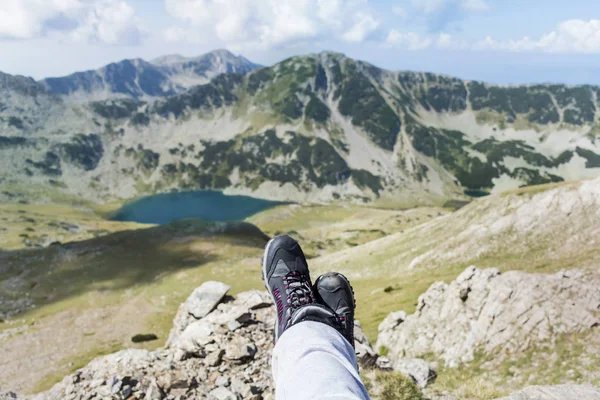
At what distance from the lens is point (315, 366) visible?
466 centimetres

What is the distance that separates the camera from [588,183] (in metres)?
43.0

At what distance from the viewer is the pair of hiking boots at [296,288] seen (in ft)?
26.9

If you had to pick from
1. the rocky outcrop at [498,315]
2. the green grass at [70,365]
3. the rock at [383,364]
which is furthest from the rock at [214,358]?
the green grass at [70,365]

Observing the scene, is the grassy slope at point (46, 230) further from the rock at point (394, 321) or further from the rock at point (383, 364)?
the rock at point (383, 364)

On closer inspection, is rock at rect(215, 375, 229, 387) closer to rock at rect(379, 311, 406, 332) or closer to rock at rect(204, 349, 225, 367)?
rock at rect(204, 349, 225, 367)

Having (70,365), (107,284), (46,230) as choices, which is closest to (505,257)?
(70,365)

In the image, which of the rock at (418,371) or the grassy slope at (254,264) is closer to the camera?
the rock at (418,371)

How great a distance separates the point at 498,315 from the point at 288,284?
19.5 meters

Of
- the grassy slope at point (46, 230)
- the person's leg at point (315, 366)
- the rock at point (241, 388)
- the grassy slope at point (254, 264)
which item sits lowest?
the grassy slope at point (46, 230)

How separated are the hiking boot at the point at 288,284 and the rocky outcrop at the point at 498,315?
11993 mm

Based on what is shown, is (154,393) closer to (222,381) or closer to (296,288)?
(222,381)

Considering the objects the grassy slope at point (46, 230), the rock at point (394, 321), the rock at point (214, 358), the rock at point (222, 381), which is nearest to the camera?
the rock at point (222, 381)

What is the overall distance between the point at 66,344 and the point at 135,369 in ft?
126

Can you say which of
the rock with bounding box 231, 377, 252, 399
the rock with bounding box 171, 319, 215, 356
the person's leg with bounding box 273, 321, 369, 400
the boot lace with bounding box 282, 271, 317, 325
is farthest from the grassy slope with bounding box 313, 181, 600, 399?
the person's leg with bounding box 273, 321, 369, 400
